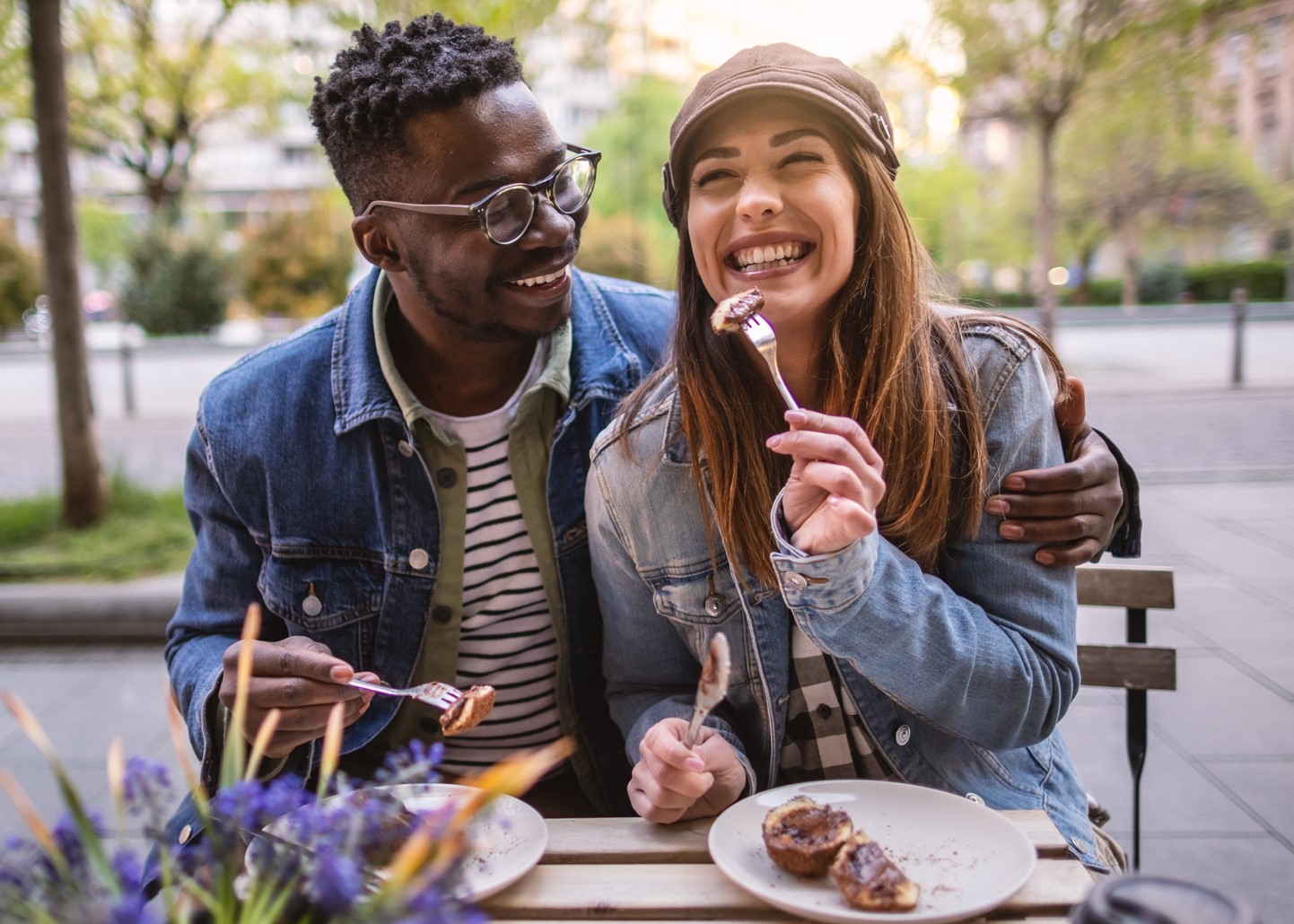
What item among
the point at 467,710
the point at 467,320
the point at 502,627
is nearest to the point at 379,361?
the point at 467,320

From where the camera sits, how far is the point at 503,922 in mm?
1343

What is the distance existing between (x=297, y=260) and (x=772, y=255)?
22.1 metres

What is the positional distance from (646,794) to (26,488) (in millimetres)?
8309

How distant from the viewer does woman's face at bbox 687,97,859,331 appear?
5.80 feet

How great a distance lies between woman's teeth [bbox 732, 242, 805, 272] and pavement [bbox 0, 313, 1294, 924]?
1.08 meters

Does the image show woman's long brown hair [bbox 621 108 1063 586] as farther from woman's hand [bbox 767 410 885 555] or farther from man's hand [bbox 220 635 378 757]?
man's hand [bbox 220 635 378 757]

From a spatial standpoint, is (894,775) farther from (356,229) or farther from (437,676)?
(356,229)

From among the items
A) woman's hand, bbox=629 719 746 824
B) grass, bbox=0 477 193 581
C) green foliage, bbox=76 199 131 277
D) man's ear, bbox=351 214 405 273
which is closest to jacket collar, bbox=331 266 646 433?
man's ear, bbox=351 214 405 273

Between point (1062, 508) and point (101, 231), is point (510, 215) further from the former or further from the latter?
point (101, 231)

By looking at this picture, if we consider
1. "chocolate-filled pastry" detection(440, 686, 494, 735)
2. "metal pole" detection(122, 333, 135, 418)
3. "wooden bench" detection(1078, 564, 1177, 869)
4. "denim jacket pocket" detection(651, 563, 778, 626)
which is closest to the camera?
"chocolate-filled pastry" detection(440, 686, 494, 735)

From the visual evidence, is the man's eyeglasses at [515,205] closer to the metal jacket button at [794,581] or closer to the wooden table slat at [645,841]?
the metal jacket button at [794,581]

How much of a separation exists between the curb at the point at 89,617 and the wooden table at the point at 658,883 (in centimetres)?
397

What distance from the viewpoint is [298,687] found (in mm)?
1634

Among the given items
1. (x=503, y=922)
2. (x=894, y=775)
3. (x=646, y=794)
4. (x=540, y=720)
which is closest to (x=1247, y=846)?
(x=894, y=775)
